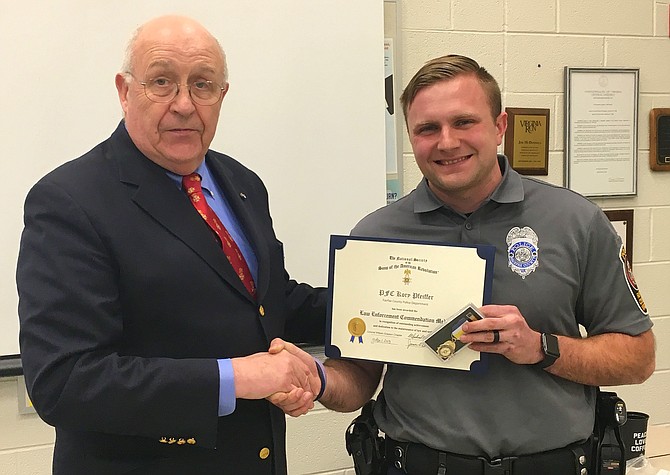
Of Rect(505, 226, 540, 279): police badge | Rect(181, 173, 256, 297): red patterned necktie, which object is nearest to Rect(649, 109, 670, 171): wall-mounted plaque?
Rect(505, 226, 540, 279): police badge

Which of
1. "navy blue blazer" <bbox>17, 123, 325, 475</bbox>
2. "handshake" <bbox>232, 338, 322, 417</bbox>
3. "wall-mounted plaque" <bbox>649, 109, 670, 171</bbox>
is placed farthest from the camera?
"wall-mounted plaque" <bbox>649, 109, 670, 171</bbox>

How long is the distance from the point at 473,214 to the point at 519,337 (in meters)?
0.32

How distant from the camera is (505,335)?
1472mm

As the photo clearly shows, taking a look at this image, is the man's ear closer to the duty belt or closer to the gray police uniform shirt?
the gray police uniform shirt

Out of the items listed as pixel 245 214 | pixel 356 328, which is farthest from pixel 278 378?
pixel 245 214

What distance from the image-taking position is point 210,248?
1403 millimetres

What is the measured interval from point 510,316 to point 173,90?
32.9 inches

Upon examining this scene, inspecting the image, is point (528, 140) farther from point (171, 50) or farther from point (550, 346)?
point (171, 50)

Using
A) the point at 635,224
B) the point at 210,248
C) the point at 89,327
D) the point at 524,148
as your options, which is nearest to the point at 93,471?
the point at 89,327

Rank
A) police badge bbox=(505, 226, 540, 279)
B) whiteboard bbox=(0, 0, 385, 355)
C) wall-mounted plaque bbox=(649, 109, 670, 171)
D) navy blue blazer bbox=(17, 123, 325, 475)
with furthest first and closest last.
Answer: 1. wall-mounted plaque bbox=(649, 109, 670, 171)
2. whiteboard bbox=(0, 0, 385, 355)
3. police badge bbox=(505, 226, 540, 279)
4. navy blue blazer bbox=(17, 123, 325, 475)

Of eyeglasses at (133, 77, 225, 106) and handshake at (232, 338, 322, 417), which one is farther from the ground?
eyeglasses at (133, 77, 225, 106)

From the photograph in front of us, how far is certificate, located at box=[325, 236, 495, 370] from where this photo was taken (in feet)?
5.00

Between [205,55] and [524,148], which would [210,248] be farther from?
[524,148]

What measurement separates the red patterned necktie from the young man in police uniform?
1.18ft
